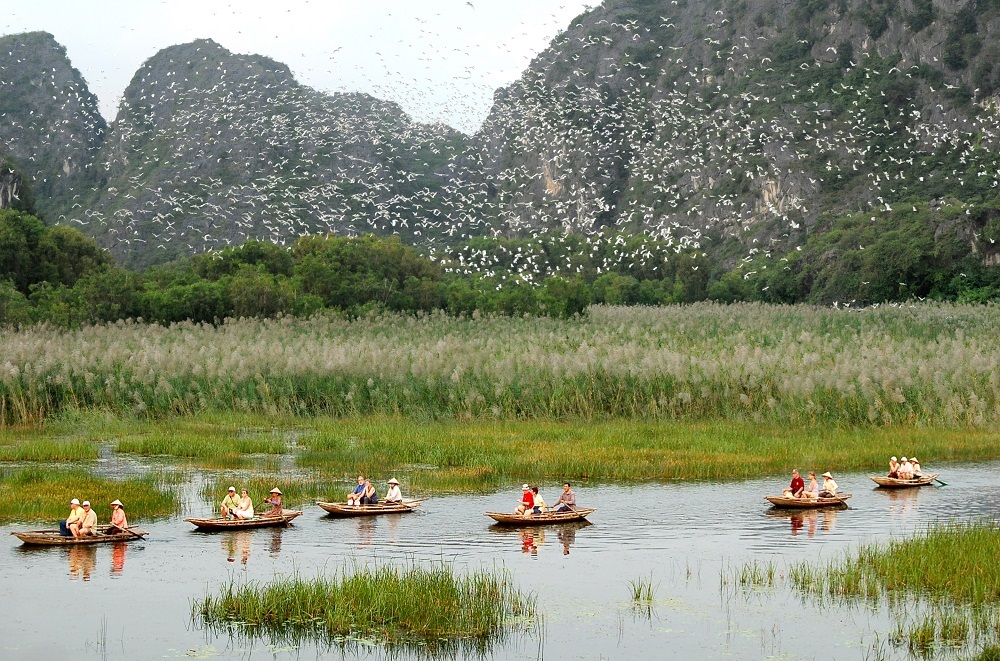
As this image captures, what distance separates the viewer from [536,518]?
1902 cm

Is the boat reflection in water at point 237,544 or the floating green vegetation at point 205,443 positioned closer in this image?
the boat reflection in water at point 237,544

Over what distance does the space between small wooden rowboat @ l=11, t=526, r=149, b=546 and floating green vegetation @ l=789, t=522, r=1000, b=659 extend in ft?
29.3

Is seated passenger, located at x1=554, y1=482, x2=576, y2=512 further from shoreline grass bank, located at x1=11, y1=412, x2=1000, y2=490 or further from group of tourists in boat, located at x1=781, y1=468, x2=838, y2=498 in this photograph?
shoreline grass bank, located at x1=11, y1=412, x2=1000, y2=490

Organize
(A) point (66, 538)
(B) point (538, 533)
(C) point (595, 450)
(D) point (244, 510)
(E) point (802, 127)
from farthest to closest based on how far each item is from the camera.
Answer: (E) point (802, 127) < (C) point (595, 450) < (D) point (244, 510) < (B) point (538, 533) < (A) point (66, 538)

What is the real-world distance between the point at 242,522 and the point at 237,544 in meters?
0.84

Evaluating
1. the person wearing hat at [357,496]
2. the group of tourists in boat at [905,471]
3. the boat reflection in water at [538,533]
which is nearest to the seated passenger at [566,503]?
the boat reflection in water at [538,533]

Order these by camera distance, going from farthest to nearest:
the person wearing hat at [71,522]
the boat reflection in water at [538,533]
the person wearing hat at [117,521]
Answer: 1. the boat reflection in water at [538,533]
2. the person wearing hat at [117,521]
3. the person wearing hat at [71,522]

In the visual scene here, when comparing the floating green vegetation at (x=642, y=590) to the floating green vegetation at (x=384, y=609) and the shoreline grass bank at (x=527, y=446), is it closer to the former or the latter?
the floating green vegetation at (x=384, y=609)

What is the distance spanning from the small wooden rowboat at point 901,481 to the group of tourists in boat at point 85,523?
1244 centimetres

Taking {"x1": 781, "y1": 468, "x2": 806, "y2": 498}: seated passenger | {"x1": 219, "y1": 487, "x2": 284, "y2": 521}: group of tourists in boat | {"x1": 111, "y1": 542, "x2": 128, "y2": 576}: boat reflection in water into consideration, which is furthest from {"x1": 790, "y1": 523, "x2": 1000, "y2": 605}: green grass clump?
{"x1": 111, "y1": 542, "x2": 128, "y2": 576}: boat reflection in water

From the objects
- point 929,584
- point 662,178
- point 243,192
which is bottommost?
point 929,584

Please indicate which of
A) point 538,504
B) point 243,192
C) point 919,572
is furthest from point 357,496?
point 243,192

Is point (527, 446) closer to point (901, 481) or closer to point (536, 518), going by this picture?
point (901, 481)

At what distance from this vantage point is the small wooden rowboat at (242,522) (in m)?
18.9
